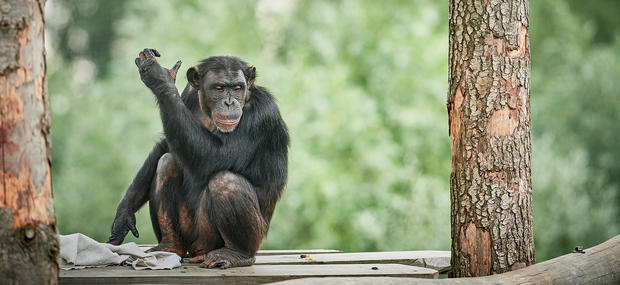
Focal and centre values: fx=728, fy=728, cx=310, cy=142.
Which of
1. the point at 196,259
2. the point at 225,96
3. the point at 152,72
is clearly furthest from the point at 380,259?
the point at 152,72

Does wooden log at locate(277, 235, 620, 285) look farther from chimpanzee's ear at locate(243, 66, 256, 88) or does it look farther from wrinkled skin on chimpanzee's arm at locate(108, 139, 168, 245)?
wrinkled skin on chimpanzee's arm at locate(108, 139, 168, 245)

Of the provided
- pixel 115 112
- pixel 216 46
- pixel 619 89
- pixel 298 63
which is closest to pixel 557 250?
pixel 619 89

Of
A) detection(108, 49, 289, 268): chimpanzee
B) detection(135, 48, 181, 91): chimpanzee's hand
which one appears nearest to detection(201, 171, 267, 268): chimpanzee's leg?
detection(108, 49, 289, 268): chimpanzee

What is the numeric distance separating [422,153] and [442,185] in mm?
940

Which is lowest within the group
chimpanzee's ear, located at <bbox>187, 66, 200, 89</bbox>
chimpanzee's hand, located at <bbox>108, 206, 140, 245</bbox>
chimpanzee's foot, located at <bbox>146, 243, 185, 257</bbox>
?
chimpanzee's foot, located at <bbox>146, 243, 185, 257</bbox>

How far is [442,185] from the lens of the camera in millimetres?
14211

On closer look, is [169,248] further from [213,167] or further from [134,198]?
[213,167]

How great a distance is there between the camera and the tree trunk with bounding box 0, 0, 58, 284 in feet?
10.2

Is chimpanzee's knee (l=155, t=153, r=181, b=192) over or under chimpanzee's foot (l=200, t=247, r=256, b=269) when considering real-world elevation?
over

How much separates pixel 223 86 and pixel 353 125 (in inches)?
351

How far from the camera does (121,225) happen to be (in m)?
5.18

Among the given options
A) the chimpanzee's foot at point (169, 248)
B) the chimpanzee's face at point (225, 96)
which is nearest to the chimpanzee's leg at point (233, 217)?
the chimpanzee's face at point (225, 96)

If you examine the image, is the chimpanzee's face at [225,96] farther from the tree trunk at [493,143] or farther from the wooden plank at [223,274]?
the tree trunk at [493,143]

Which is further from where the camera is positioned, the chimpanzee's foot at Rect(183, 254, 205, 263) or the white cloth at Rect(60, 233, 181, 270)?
the chimpanzee's foot at Rect(183, 254, 205, 263)
